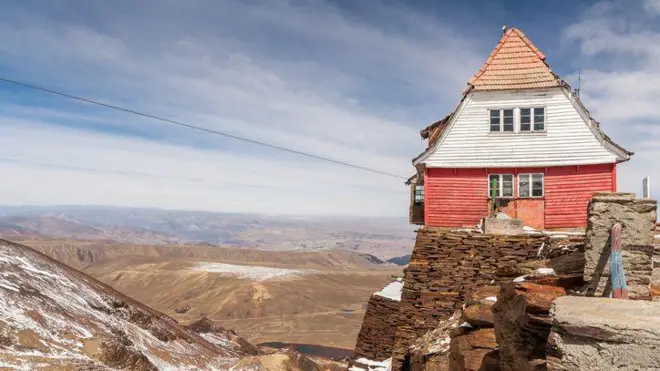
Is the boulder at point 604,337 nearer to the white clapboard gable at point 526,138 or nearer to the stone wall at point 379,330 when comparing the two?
the stone wall at point 379,330

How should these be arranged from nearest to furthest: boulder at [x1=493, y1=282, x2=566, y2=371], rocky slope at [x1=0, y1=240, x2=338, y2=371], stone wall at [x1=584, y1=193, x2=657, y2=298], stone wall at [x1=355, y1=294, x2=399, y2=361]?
boulder at [x1=493, y1=282, x2=566, y2=371], stone wall at [x1=584, y1=193, x2=657, y2=298], rocky slope at [x1=0, y1=240, x2=338, y2=371], stone wall at [x1=355, y1=294, x2=399, y2=361]

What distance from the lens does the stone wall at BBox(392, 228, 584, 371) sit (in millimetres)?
12945

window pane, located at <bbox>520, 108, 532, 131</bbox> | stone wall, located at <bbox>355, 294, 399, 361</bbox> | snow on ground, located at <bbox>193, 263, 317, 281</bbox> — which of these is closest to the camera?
stone wall, located at <bbox>355, 294, 399, 361</bbox>

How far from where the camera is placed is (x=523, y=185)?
63.9 feet

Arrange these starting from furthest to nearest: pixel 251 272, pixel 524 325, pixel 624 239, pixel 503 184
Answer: pixel 251 272
pixel 503 184
pixel 624 239
pixel 524 325

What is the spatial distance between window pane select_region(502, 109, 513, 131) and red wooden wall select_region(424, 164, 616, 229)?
1850 millimetres

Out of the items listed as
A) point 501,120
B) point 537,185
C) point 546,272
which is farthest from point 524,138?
point 546,272

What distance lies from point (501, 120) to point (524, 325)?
15805mm

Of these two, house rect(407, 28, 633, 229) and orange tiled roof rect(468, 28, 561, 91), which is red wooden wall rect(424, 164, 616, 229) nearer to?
house rect(407, 28, 633, 229)

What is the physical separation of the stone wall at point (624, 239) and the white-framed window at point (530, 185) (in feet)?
47.9

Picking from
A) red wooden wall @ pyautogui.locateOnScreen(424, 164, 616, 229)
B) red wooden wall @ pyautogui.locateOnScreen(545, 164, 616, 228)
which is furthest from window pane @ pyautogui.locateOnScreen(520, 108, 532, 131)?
red wooden wall @ pyautogui.locateOnScreen(545, 164, 616, 228)

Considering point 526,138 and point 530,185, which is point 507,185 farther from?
point 526,138

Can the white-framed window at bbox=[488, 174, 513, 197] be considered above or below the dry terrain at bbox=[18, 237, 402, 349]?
above

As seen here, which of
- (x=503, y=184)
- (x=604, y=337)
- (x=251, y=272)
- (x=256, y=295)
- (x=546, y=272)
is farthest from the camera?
(x=251, y=272)
